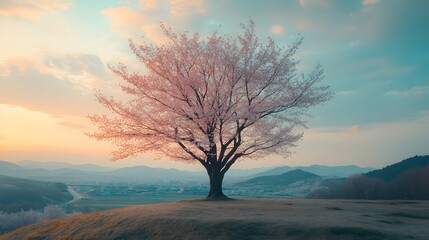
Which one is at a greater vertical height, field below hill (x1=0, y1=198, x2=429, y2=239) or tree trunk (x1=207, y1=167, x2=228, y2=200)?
tree trunk (x1=207, y1=167, x2=228, y2=200)

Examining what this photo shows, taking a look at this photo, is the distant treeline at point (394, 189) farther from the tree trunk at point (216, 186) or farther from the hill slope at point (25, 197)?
the hill slope at point (25, 197)

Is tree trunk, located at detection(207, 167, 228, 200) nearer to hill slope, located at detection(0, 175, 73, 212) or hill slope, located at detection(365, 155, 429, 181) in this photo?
hill slope, located at detection(365, 155, 429, 181)

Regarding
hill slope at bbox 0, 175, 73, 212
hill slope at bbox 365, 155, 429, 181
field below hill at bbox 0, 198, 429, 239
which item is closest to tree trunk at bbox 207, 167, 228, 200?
field below hill at bbox 0, 198, 429, 239

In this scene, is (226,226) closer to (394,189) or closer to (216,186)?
(216,186)

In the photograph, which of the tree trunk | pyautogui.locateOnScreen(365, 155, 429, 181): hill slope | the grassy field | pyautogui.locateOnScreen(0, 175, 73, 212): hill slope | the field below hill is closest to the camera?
the field below hill

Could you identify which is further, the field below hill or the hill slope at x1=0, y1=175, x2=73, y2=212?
the hill slope at x1=0, y1=175, x2=73, y2=212

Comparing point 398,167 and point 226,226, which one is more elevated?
point 398,167

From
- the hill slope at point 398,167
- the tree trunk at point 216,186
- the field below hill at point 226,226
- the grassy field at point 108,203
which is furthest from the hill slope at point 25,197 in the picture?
the hill slope at point 398,167

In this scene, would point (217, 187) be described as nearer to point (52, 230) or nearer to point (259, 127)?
point (259, 127)

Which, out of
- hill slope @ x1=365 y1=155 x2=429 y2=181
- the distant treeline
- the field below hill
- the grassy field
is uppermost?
hill slope @ x1=365 y1=155 x2=429 y2=181

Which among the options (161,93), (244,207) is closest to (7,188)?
(161,93)

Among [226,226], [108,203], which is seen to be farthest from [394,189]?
[108,203]

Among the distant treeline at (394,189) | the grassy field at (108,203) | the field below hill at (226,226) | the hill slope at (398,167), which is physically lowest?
the grassy field at (108,203)

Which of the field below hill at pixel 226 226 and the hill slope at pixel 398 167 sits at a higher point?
→ the hill slope at pixel 398 167
